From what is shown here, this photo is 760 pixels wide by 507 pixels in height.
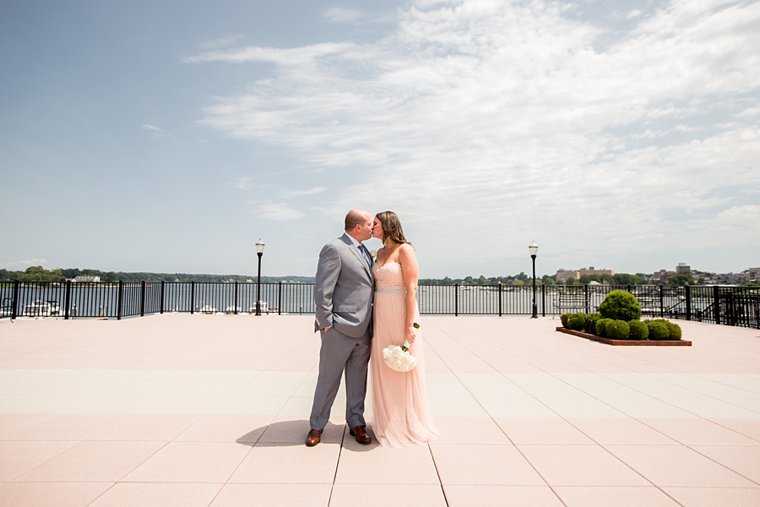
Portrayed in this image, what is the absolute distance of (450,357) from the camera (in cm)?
854

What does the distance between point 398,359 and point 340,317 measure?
1.98 ft

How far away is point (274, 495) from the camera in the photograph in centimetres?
290

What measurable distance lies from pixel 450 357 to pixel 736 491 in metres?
5.66

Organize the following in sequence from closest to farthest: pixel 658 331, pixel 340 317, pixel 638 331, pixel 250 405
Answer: pixel 340 317, pixel 250 405, pixel 658 331, pixel 638 331

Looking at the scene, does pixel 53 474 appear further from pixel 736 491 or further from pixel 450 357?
pixel 450 357

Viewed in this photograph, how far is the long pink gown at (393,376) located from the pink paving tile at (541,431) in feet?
2.57

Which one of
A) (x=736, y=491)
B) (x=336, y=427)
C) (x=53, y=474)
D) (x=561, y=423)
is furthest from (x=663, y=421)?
(x=53, y=474)

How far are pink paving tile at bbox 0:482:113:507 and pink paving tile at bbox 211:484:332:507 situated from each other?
83 cm

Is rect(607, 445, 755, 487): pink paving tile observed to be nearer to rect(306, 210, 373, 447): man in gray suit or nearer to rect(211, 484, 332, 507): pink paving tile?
rect(306, 210, 373, 447): man in gray suit

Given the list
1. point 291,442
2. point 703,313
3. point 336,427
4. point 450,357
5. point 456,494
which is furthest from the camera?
point 703,313

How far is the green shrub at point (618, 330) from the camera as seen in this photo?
1031 centimetres

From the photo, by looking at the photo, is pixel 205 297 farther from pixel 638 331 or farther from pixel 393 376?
pixel 393 376

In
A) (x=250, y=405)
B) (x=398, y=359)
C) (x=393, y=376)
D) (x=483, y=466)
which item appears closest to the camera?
(x=483, y=466)

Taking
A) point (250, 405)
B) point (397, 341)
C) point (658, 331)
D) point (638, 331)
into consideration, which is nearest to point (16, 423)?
point (250, 405)
